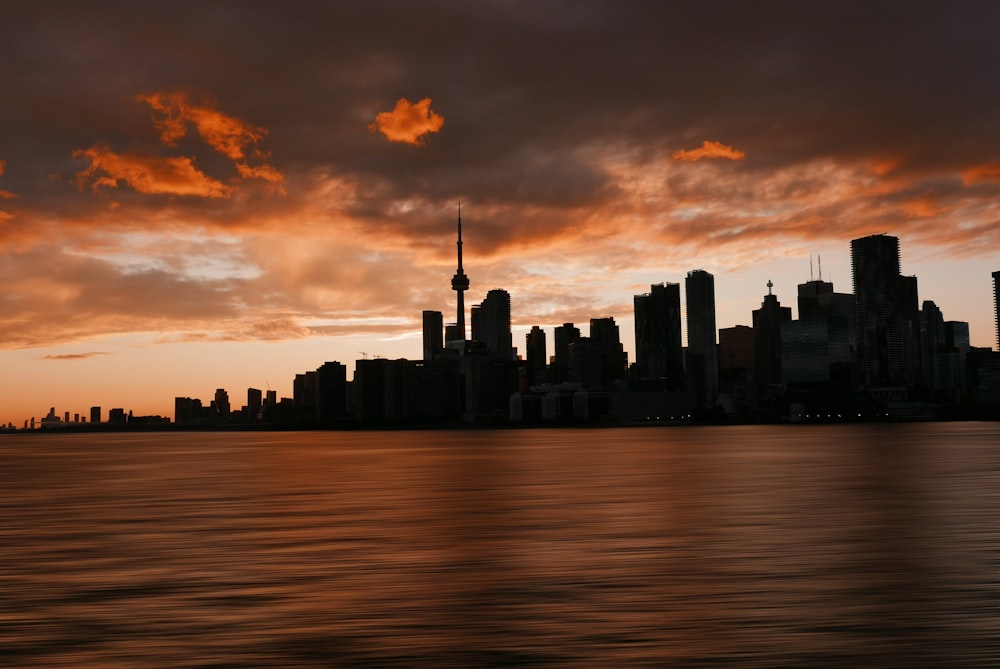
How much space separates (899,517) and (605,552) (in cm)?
2073

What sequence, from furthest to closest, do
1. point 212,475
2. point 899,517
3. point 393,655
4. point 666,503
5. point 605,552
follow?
point 212,475 → point 666,503 → point 899,517 → point 605,552 → point 393,655

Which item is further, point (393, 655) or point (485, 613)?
point (485, 613)

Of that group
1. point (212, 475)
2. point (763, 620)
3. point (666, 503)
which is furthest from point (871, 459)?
point (763, 620)

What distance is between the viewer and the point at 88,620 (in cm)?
2516

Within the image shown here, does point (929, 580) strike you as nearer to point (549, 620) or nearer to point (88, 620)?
point (549, 620)

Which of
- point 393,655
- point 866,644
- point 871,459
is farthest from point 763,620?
point 871,459

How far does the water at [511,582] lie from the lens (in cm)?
2119

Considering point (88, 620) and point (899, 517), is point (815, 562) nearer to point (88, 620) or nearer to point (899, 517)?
point (899, 517)

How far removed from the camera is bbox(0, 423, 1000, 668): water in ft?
69.5

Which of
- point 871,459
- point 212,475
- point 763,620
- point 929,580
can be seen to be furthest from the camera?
point 871,459

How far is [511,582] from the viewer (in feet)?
101

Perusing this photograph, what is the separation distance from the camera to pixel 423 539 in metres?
43.4

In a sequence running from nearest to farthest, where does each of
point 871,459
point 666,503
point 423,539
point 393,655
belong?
point 393,655, point 423,539, point 666,503, point 871,459

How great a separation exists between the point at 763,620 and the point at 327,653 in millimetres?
10742
